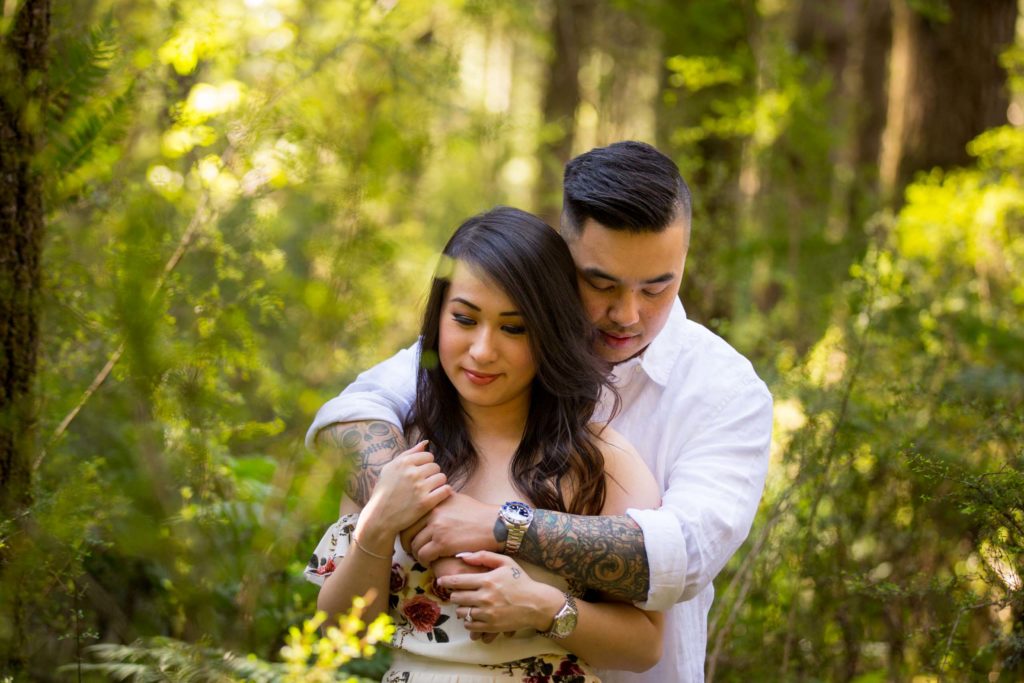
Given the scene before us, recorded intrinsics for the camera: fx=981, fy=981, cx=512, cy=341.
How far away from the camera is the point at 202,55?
12.9ft

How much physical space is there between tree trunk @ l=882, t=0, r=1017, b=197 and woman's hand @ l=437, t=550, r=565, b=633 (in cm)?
672

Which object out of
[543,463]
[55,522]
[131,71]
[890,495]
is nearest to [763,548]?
[890,495]

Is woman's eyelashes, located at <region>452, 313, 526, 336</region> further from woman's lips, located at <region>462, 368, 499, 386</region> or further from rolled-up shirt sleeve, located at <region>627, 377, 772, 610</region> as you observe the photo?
rolled-up shirt sleeve, located at <region>627, 377, 772, 610</region>

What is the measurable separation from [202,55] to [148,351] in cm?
258

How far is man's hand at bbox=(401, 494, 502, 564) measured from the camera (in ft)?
8.53

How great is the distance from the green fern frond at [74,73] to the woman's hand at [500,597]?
1.71 metres

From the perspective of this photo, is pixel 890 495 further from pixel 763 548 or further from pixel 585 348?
pixel 585 348

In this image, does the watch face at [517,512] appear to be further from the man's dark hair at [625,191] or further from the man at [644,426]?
the man's dark hair at [625,191]

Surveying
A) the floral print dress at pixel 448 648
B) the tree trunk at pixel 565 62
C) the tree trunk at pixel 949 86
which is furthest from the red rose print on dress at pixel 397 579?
the tree trunk at pixel 565 62

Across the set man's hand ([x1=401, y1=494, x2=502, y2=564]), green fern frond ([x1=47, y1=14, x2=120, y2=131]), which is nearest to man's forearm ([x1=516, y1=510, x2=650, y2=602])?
man's hand ([x1=401, y1=494, x2=502, y2=564])

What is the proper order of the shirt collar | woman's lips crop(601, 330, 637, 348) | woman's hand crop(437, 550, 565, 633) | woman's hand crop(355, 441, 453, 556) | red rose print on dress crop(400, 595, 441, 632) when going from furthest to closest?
the shirt collar, woman's lips crop(601, 330, 637, 348), red rose print on dress crop(400, 595, 441, 632), woman's hand crop(355, 441, 453, 556), woman's hand crop(437, 550, 565, 633)

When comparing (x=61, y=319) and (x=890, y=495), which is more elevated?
(x=61, y=319)

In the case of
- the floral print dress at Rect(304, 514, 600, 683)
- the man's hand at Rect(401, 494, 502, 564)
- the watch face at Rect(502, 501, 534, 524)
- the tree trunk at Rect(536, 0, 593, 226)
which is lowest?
the floral print dress at Rect(304, 514, 600, 683)

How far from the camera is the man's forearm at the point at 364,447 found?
283 cm
